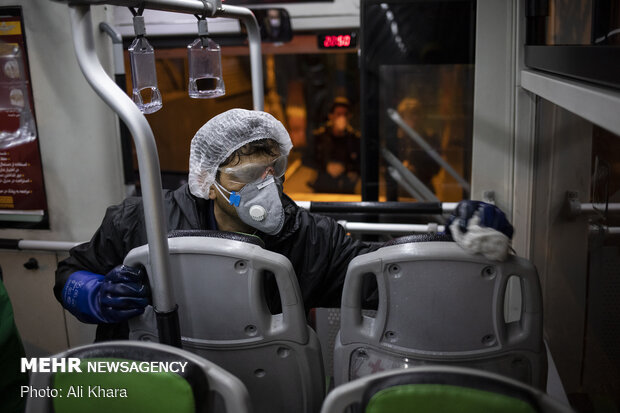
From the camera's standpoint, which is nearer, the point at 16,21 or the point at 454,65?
the point at 16,21

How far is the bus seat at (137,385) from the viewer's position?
116cm

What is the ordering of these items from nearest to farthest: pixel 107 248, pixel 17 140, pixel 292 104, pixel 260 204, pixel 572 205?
pixel 260 204 < pixel 107 248 < pixel 572 205 < pixel 17 140 < pixel 292 104

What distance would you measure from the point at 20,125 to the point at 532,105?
253 cm

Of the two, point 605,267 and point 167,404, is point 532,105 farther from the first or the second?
point 167,404

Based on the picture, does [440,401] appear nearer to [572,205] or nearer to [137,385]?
[137,385]

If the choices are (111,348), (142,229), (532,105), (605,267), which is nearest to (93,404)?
(111,348)

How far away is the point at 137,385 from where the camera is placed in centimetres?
118

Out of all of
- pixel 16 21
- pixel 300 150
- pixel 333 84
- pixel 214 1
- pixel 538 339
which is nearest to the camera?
pixel 538 339

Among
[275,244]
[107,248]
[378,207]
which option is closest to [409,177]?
[378,207]

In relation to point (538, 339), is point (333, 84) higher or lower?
higher

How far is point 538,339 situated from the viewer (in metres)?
1.42

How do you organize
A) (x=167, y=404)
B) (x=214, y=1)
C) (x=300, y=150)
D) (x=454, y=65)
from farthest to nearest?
(x=300, y=150) → (x=454, y=65) → (x=214, y=1) → (x=167, y=404)

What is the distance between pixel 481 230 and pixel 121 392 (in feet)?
2.87

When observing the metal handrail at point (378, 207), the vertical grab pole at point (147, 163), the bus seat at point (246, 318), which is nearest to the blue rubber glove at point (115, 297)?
the bus seat at point (246, 318)
